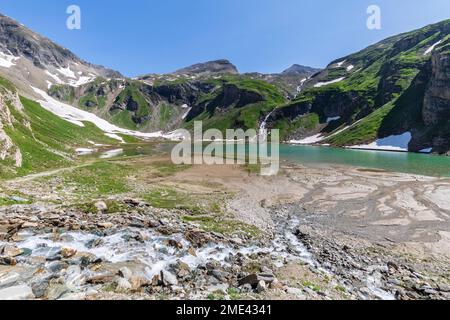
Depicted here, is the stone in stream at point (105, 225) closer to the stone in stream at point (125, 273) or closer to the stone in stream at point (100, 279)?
the stone in stream at point (125, 273)

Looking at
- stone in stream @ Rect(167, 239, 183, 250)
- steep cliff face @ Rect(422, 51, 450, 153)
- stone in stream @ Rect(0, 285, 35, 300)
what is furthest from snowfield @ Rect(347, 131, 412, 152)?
stone in stream @ Rect(0, 285, 35, 300)

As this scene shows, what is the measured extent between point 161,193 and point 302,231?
2065 cm

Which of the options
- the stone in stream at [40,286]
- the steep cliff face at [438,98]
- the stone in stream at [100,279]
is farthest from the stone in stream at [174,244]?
the steep cliff face at [438,98]

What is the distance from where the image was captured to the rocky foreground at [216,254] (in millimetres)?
14523

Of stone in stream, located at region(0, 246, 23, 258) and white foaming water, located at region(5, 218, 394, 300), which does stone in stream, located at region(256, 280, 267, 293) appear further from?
stone in stream, located at region(0, 246, 23, 258)

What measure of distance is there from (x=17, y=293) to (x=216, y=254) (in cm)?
1142

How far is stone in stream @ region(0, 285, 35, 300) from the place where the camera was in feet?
41.0

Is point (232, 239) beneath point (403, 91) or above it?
beneath

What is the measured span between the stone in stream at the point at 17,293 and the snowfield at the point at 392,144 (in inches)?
6007

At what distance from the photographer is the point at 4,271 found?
14.9m

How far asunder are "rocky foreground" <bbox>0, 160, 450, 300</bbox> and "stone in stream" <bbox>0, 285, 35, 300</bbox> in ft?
0.16

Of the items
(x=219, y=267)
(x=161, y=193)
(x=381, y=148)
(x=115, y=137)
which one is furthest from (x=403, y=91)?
(x=219, y=267)
